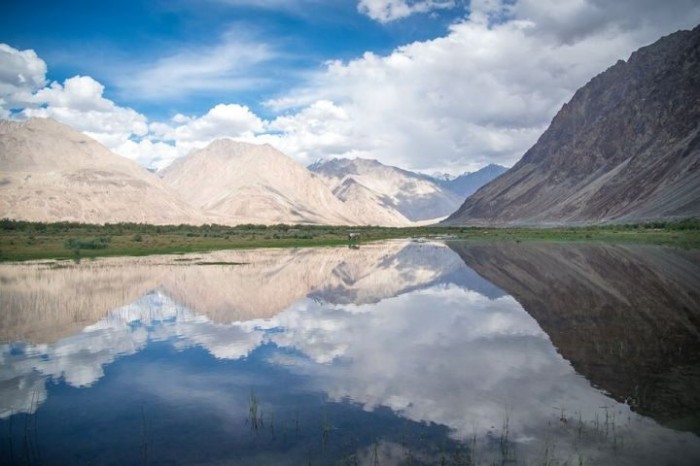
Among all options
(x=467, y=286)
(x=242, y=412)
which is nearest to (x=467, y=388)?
(x=242, y=412)

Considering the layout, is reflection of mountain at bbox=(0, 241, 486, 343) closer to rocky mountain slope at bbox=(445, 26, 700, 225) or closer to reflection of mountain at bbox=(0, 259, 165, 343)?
reflection of mountain at bbox=(0, 259, 165, 343)

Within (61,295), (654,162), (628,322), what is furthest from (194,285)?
(654,162)

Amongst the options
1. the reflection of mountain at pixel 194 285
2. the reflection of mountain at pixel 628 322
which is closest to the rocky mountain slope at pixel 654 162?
the reflection of mountain at pixel 628 322

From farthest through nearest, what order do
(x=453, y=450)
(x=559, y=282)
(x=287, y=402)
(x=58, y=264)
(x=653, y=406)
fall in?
(x=58, y=264), (x=559, y=282), (x=287, y=402), (x=653, y=406), (x=453, y=450)

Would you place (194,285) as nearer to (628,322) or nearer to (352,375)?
(352,375)

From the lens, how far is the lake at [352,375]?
35.8ft

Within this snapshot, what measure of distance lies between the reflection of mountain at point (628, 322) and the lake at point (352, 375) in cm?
10

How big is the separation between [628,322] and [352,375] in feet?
43.9

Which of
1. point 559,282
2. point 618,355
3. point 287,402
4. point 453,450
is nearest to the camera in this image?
point 453,450

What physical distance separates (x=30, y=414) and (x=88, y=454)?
3.44 meters

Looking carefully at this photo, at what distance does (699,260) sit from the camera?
44844 mm

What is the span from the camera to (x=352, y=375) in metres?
15.9

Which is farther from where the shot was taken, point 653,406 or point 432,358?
point 432,358

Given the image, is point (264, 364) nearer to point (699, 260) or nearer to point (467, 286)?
point (467, 286)
